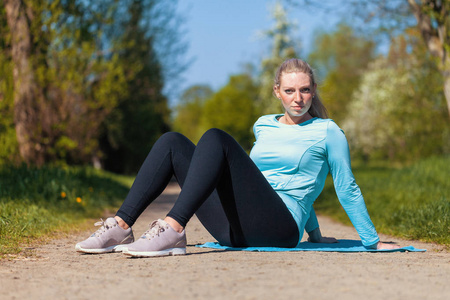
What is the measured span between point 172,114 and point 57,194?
73.4ft

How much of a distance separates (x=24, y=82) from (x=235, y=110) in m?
50.2

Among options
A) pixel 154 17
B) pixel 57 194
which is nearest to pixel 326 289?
pixel 57 194

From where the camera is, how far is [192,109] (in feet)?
242

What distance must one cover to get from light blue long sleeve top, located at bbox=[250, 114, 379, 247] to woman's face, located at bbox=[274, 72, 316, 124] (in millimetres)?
108

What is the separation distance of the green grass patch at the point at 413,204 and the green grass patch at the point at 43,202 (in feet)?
11.7

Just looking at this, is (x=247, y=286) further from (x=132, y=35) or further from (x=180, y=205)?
(x=132, y=35)

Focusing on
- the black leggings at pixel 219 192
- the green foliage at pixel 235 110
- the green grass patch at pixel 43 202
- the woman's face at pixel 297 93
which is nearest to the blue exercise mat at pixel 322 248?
the black leggings at pixel 219 192

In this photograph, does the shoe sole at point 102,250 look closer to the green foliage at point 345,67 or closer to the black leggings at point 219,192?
the black leggings at point 219,192

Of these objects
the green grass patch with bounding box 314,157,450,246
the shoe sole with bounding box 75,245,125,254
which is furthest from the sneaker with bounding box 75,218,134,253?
the green grass patch with bounding box 314,157,450,246

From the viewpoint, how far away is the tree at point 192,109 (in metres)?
70.7

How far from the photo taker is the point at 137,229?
6184 mm

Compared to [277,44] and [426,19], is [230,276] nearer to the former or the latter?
[426,19]

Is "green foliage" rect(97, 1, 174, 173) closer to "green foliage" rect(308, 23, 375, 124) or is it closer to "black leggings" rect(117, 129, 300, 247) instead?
"black leggings" rect(117, 129, 300, 247)

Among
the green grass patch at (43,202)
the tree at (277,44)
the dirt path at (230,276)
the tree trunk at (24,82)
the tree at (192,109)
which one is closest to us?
the dirt path at (230,276)
